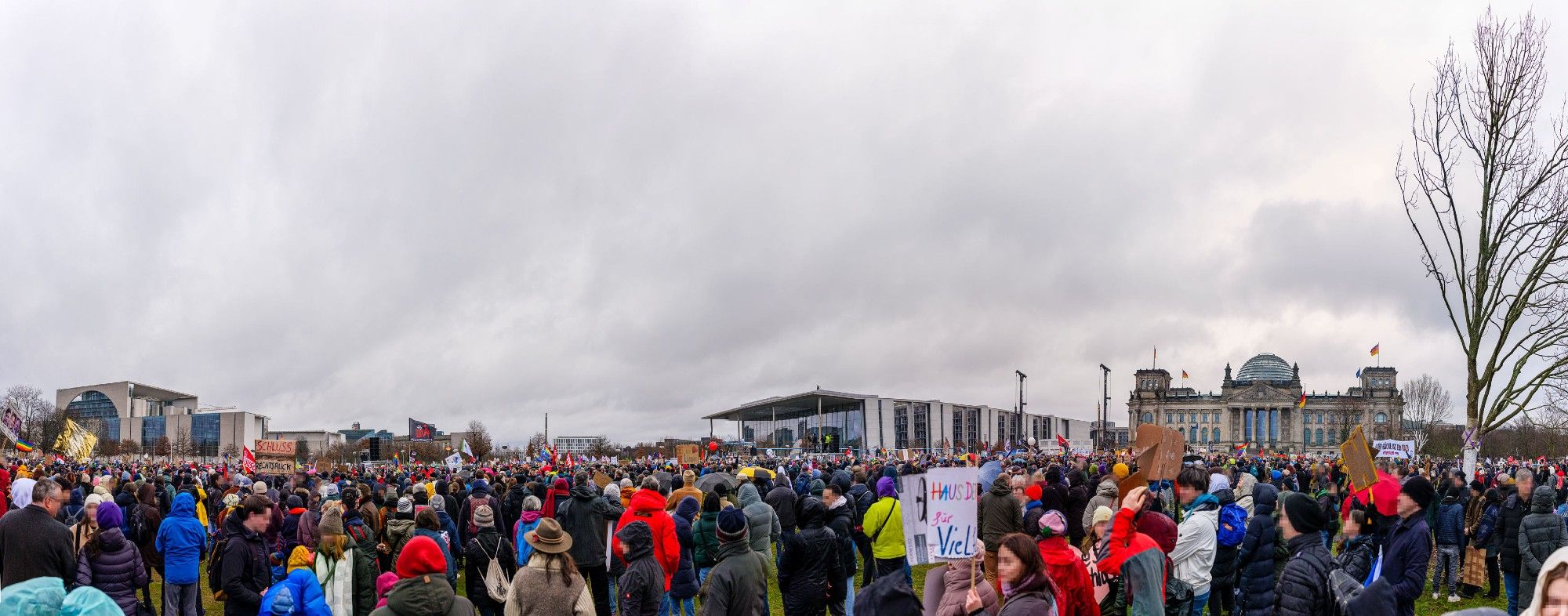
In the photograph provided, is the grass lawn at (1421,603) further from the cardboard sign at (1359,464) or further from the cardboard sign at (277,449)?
the cardboard sign at (277,449)

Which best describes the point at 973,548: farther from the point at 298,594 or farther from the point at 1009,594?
the point at 298,594

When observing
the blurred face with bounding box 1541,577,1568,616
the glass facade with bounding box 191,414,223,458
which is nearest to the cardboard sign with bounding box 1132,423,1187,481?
the blurred face with bounding box 1541,577,1568,616

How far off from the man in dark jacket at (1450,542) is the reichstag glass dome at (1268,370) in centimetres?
15516

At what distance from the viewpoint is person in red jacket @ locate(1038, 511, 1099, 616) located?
6590 millimetres

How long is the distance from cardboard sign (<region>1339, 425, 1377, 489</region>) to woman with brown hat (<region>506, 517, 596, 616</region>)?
23.2 feet

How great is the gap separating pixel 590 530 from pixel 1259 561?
22.2 ft

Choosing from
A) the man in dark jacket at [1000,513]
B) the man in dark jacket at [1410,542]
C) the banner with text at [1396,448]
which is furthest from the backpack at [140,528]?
the banner with text at [1396,448]

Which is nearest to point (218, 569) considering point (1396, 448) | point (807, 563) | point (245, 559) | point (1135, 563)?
point (245, 559)

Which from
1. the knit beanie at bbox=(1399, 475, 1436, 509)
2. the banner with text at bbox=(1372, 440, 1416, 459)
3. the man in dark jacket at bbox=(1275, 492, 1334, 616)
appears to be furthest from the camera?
the banner with text at bbox=(1372, 440, 1416, 459)

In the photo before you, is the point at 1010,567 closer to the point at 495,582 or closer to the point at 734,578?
the point at 734,578

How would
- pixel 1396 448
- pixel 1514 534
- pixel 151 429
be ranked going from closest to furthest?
pixel 1514 534 → pixel 1396 448 → pixel 151 429

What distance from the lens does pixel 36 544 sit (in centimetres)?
938

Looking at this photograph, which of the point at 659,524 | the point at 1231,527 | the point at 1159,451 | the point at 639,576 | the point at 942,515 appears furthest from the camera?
the point at 1159,451

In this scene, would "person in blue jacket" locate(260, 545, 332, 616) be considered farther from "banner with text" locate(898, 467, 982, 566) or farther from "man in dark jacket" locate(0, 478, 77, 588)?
"banner with text" locate(898, 467, 982, 566)
